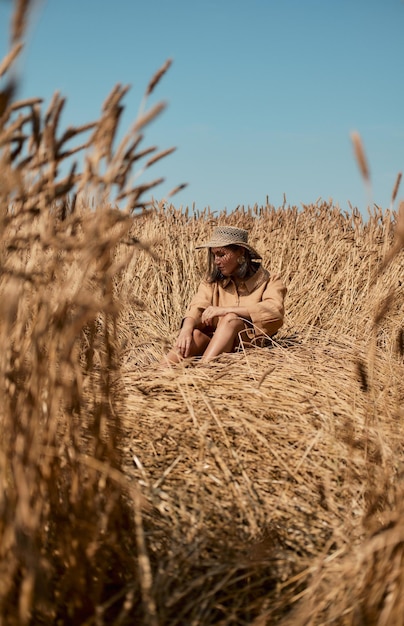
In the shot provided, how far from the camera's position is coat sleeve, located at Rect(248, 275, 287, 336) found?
161 inches

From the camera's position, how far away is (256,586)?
164cm

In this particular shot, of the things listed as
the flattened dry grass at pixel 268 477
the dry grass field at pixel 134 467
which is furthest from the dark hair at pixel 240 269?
the dry grass field at pixel 134 467

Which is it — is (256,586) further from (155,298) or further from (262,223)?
(262,223)

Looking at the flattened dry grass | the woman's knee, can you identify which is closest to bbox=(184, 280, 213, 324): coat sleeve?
the woman's knee

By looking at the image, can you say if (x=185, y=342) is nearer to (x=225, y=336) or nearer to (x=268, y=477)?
(x=225, y=336)

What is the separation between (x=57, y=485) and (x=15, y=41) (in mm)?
825

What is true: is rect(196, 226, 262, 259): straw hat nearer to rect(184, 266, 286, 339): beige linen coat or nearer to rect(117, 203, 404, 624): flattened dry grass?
rect(184, 266, 286, 339): beige linen coat

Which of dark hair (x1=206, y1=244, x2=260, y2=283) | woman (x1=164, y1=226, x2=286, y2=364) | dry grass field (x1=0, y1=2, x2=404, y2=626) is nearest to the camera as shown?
dry grass field (x1=0, y1=2, x2=404, y2=626)

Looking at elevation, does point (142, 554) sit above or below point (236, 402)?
below

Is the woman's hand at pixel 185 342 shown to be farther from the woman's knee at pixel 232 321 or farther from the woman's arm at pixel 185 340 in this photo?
the woman's knee at pixel 232 321

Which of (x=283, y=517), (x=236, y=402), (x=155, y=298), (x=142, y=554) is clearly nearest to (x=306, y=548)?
(x=283, y=517)

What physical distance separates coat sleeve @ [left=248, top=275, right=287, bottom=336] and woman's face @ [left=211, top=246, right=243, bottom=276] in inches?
9.7

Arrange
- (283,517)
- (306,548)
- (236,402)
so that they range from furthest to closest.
→ (236,402) → (283,517) → (306,548)

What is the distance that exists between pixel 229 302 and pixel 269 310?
38 cm
